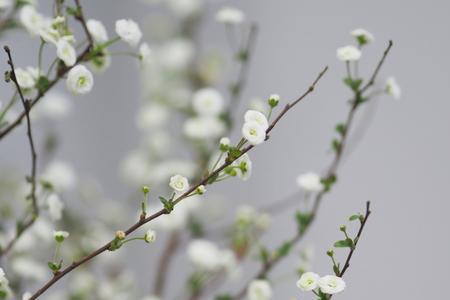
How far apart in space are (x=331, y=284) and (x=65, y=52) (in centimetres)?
30

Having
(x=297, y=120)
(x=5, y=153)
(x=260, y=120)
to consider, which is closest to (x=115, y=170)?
(x=5, y=153)

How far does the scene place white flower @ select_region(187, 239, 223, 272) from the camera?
2.80 ft

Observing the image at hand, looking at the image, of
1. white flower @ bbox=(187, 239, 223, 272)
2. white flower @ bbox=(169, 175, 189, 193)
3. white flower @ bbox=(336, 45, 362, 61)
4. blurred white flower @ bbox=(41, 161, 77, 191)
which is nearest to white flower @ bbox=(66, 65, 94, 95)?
white flower @ bbox=(169, 175, 189, 193)

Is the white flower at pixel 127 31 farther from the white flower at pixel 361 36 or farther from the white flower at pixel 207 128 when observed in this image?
the white flower at pixel 207 128

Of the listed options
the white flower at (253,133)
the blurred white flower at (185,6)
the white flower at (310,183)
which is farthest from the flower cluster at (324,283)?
the blurred white flower at (185,6)

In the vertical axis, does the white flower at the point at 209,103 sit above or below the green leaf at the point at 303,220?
above

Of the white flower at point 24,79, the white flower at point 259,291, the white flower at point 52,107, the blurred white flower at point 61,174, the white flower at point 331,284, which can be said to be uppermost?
the white flower at point 52,107

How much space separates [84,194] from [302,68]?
1.74 feet

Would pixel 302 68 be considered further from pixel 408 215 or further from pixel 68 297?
pixel 68 297

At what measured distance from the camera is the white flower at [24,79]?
1.98 feet

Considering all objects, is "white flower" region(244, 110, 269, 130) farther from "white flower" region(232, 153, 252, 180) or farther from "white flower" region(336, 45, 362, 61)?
"white flower" region(336, 45, 362, 61)

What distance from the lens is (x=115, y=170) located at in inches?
68.7

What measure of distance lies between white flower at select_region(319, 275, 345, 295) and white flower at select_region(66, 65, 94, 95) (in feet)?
0.86

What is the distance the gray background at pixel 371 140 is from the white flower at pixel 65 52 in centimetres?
73
